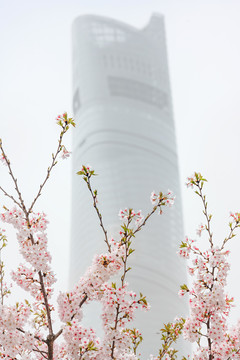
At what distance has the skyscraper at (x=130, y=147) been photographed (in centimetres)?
6700

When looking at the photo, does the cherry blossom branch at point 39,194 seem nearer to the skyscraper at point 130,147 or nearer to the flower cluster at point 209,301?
the flower cluster at point 209,301

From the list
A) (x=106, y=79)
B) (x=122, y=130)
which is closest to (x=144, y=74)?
(x=106, y=79)

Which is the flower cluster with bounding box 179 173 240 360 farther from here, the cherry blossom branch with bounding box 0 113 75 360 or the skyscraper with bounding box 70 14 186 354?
the skyscraper with bounding box 70 14 186 354

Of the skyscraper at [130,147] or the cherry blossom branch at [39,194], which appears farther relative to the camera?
the skyscraper at [130,147]

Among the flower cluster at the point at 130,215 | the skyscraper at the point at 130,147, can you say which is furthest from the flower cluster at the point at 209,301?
the skyscraper at the point at 130,147

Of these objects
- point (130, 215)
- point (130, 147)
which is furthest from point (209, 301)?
point (130, 147)

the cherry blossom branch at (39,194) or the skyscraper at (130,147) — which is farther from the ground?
the skyscraper at (130,147)

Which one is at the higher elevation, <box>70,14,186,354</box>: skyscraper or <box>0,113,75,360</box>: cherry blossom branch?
<box>70,14,186,354</box>: skyscraper

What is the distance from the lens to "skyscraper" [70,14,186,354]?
6700 centimetres

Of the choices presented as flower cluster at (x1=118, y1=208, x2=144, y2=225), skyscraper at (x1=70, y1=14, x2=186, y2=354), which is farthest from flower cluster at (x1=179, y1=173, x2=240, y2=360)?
skyscraper at (x1=70, y1=14, x2=186, y2=354)

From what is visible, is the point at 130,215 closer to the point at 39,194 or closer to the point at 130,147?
the point at 39,194

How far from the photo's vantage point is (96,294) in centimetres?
331

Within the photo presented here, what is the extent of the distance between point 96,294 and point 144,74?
85.5 metres

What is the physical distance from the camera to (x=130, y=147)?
76375 mm
